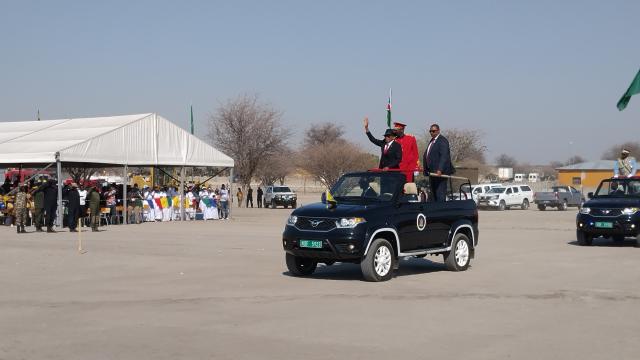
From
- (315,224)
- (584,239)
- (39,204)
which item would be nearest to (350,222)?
(315,224)

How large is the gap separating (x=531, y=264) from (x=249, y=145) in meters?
43.4

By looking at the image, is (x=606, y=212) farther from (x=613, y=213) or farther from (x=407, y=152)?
(x=407, y=152)

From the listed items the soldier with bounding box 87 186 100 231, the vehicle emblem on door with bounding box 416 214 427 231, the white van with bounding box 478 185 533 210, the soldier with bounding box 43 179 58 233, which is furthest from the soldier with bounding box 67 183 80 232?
the white van with bounding box 478 185 533 210

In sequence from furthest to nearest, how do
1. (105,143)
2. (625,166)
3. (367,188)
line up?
(105,143), (625,166), (367,188)

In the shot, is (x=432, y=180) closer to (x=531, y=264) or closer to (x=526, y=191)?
(x=531, y=264)

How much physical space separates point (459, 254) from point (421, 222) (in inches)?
56.6

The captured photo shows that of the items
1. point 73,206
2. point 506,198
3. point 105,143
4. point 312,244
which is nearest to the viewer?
point 312,244

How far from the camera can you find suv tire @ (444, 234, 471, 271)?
14.9 meters

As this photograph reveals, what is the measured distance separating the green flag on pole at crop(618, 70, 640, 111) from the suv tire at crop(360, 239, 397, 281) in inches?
459

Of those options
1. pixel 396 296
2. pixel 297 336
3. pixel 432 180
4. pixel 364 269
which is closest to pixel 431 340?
pixel 297 336

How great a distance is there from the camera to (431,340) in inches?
329

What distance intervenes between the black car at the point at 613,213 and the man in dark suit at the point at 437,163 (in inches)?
259

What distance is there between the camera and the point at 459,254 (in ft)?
49.5

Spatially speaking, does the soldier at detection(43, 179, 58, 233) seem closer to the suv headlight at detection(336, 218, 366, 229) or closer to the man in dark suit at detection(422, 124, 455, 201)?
the man in dark suit at detection(422, 124, 455, 201)
